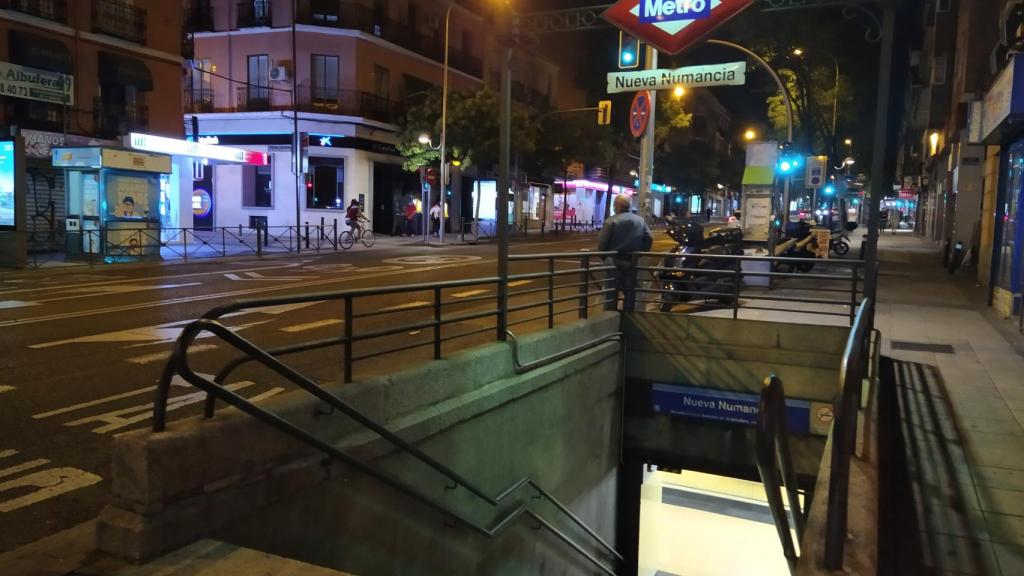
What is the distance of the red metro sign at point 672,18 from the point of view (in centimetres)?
918

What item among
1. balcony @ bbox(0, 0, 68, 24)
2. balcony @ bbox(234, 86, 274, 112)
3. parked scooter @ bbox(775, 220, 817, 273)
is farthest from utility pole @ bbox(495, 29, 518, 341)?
balcony @ bbox(234, 86, 274, 112)

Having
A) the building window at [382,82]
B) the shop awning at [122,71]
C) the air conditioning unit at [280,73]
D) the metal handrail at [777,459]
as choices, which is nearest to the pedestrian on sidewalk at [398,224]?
the building window at [382,82]

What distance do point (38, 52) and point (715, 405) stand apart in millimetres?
21897

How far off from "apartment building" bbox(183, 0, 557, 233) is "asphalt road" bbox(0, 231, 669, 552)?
53.9 feet

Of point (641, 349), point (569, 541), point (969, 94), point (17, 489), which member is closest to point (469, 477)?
point (569, 541)

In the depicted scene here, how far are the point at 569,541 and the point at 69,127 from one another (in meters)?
22.5

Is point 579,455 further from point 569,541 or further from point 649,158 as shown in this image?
point 649,158

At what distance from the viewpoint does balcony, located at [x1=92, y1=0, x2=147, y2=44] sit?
2400 cm

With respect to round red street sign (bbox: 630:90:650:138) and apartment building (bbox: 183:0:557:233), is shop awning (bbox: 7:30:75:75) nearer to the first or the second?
apartment building (bbox: 183:0:557:233)

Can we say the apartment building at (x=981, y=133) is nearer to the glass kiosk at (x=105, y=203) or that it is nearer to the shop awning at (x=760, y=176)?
the shop awning at (x=760, y=176)

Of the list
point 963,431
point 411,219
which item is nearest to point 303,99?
point 411,219

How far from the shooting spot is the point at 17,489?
4598mm

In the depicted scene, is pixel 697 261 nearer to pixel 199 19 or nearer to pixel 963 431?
pixel 963 431

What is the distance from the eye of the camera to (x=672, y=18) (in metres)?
9.54
